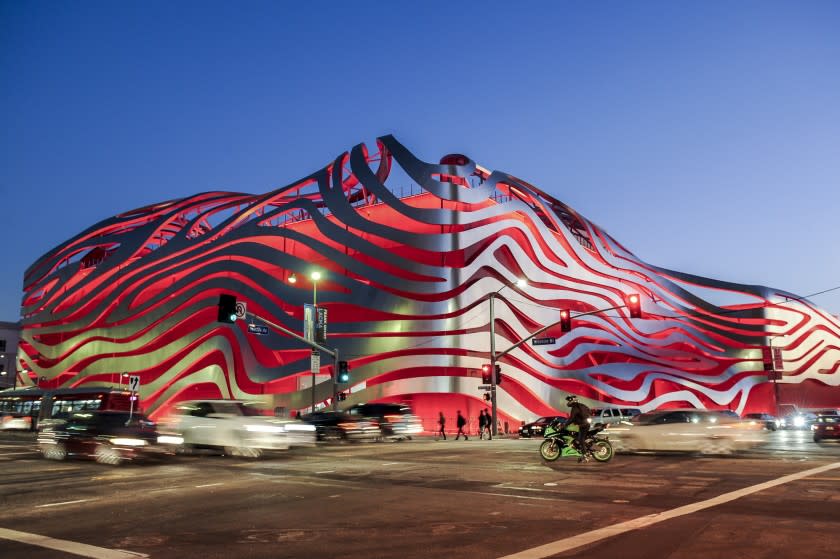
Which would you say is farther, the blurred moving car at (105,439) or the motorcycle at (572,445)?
the blurred moving car at (105,439)

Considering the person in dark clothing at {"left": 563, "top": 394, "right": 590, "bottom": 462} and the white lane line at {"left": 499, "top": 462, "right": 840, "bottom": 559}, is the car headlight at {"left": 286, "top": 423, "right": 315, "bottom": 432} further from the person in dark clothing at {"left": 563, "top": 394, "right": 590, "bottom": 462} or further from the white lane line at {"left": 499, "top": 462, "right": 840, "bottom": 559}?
the white lane line at {"left": 499, "top": 462, "right": 840, "bottom": 559}

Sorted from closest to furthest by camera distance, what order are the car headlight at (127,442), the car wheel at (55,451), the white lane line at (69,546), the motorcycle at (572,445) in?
the white lane line at (69,546)
the motorcycle at (572,445)
the car headlight at (127,442)
the car wheel at (55,451)

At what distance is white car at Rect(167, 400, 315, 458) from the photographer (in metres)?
21.1

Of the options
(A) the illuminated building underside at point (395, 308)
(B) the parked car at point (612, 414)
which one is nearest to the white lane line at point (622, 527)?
(B) the parked car at point (612, 414)

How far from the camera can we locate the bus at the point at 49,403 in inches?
1762

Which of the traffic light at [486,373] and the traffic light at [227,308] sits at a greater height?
the traffic light at [227,308]

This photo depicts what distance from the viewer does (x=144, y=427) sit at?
19.6 metres

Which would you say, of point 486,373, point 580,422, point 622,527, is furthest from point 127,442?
point 486,373

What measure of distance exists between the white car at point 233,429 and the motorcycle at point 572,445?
827 cm

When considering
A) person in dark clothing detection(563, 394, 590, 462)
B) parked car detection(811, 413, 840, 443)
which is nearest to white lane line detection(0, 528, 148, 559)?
person in dark clothing detection(563, 394, 590, 462)

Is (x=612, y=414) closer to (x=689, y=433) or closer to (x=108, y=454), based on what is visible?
(x=689, y=433)

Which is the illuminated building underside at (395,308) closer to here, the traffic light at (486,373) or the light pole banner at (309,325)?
the traffic light at (486,373)

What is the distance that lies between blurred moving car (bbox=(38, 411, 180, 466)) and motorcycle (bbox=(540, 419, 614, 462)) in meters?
10.7

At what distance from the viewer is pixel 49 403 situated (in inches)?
1869
